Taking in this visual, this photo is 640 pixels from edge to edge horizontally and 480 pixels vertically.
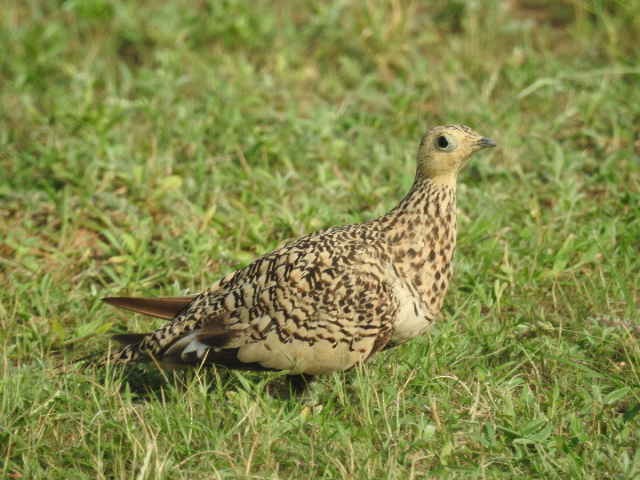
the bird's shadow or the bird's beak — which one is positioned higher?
the bird's beak

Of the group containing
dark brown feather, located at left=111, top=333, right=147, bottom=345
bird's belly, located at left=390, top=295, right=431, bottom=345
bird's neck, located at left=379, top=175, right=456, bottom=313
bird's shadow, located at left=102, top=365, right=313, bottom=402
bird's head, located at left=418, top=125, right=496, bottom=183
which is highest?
bird's head, located at left=418, top=125, right=496, bottom=183

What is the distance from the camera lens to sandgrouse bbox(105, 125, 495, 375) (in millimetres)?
3994

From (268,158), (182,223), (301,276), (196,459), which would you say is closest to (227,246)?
(182,223)

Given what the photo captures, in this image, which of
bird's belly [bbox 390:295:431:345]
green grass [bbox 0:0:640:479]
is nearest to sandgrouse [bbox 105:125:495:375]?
bird's belly [bbox 390:295:431:345]

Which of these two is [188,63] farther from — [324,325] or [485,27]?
Answer: [324,325]

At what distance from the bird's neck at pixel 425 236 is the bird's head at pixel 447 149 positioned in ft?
0.13

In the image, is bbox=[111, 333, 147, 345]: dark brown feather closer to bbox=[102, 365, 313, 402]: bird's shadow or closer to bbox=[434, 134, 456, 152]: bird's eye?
bbox=[102, 365, 313, 402]: bird's shadow

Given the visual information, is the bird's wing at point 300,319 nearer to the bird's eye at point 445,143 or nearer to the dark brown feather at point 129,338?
the dark brown feather at point 129,338

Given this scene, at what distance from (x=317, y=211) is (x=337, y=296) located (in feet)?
5.16

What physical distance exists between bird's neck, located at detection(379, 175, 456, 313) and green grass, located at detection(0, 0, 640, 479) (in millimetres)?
419

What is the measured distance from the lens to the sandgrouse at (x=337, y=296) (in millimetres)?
3994

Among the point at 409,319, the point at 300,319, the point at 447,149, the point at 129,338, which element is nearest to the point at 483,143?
the point at 447,149

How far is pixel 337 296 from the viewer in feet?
13.1

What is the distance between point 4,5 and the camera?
7.80 m
